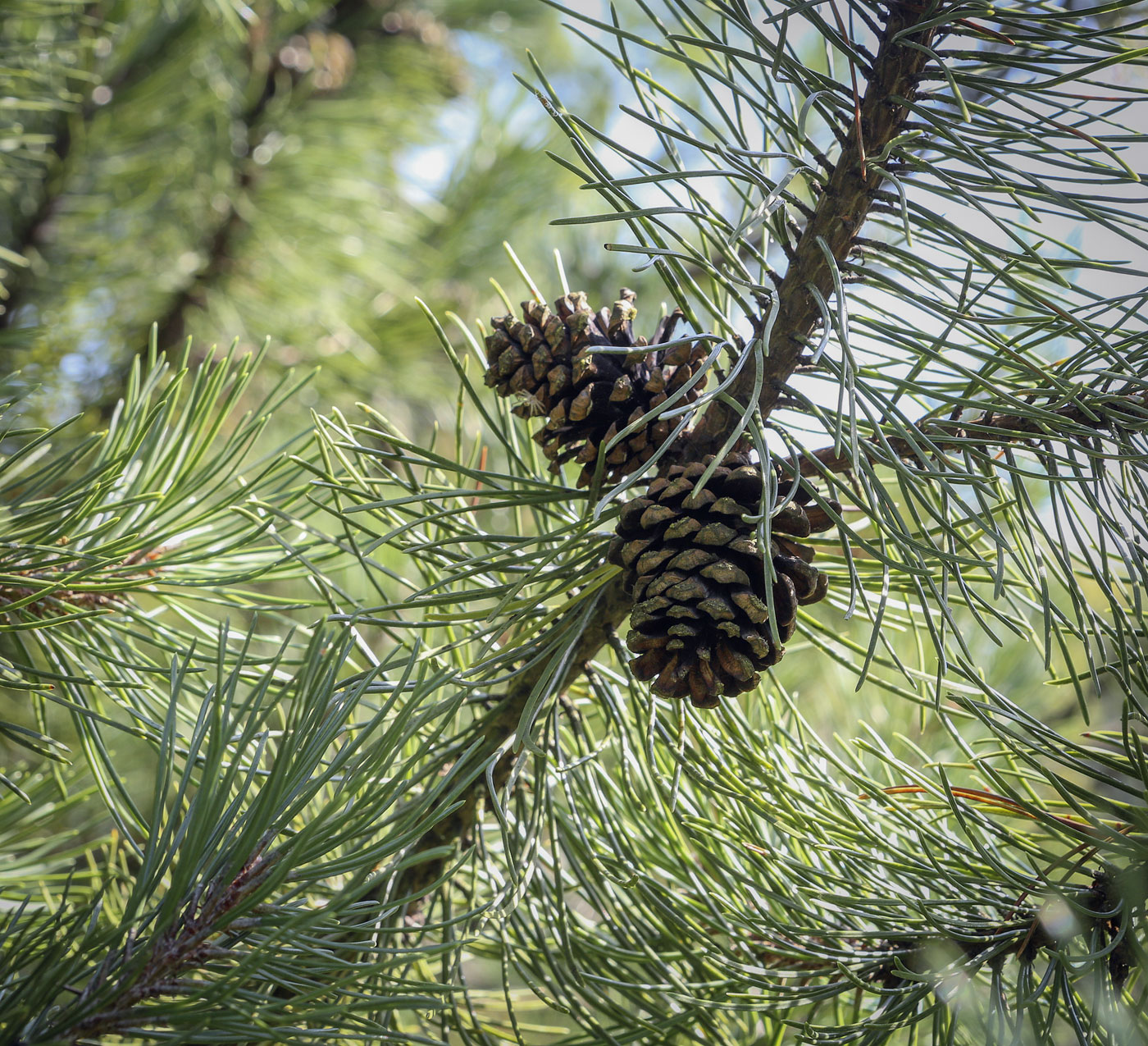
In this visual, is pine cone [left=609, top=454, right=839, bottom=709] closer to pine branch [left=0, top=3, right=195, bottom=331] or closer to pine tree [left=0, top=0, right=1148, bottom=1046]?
pine tree [left=0, top=0, right=1148, bottom=1046]

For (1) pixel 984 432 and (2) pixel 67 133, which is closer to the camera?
(1) pixel 984 432

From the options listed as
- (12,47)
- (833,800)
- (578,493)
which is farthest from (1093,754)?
(12,47)

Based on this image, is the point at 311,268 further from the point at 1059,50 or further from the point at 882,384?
the point at 1059,50

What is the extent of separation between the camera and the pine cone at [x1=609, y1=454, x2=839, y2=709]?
0.33m

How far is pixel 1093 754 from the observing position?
0.37 m

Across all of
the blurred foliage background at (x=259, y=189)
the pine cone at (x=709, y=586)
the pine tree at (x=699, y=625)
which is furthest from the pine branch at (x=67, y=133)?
the pine cone at (x=709, y=586)

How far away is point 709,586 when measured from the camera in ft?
1.11

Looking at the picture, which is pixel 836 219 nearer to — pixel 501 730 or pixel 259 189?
pixel 501 730

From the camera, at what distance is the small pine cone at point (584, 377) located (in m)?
0.40

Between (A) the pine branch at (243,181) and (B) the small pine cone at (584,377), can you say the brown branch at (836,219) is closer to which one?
(B) the small pine cone at (584,377)

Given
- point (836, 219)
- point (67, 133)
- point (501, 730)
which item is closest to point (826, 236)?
point (836, 219)

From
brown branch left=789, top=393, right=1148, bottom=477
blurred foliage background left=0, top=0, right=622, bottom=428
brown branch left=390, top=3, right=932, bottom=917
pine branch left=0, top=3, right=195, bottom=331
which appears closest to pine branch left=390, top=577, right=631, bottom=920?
brown branch left=390, top=3, right=932, bottom=917

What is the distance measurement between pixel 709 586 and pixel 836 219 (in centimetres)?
16

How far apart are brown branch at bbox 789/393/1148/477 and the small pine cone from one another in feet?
0.23
